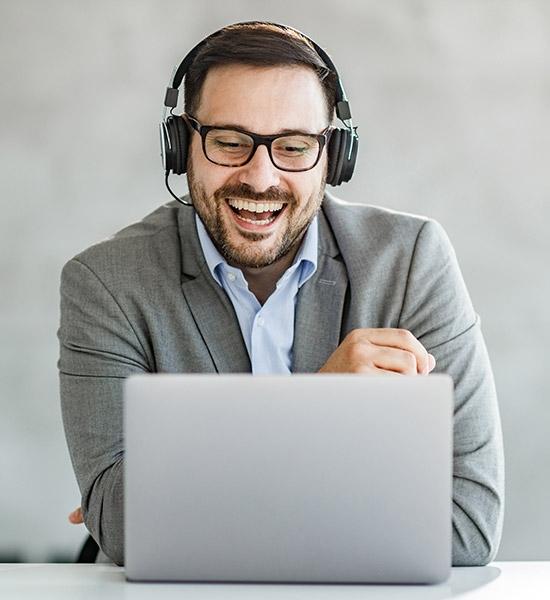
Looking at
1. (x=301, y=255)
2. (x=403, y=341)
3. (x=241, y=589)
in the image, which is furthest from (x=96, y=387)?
(x=241, y=589)

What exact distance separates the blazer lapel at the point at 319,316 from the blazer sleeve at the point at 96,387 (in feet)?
0.99

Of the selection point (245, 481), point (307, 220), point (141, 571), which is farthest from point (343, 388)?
point (307, 220)

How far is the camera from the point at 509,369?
157 inches

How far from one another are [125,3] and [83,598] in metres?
3.16

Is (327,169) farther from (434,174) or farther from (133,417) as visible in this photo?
(434,174)

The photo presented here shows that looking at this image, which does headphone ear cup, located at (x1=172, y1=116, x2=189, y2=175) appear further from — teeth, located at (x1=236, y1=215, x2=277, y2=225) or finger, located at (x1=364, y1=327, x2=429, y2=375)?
finger, located at (x1=364, y1=327, x2=429, y2=375)

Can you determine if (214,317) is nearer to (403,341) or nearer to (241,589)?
(403,341)

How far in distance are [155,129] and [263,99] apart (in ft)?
6.55

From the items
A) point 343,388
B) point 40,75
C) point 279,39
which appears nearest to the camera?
point 343,388

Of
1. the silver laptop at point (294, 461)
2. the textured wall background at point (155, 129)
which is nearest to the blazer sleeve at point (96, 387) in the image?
the silver laptop at point (294, 461)

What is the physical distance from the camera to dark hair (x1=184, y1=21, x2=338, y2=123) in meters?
2.06

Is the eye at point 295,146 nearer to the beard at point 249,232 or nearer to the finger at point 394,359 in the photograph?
the beard at point 249,232

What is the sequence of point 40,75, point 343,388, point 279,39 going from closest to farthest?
point 343,388, point 279,39, point 40,75

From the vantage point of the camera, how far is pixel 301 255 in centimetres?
212
